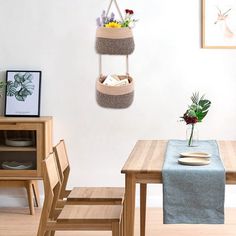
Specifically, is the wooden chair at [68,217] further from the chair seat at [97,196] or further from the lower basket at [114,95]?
the lower basket at [114,95]

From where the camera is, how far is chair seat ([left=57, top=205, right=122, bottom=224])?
3771mm

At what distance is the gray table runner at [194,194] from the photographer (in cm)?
355

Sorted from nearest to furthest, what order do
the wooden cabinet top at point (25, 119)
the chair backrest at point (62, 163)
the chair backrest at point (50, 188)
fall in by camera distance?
the chair backrest at point (50, 188), the chair backrest at point (62, 163), the wooden cabinet top at point (25, 119)

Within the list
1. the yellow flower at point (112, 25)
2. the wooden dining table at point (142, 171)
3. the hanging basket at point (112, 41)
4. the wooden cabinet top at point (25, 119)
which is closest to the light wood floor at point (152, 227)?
the wooden cabinet top at point (25, 119)

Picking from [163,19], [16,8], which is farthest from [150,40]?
[16,8]

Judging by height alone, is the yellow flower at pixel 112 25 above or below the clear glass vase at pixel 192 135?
above

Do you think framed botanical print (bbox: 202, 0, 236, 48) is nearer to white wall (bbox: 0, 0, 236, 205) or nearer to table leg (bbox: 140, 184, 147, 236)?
white wall (bbox: 0, 0, 236, 205)

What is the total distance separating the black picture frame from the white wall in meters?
0.06

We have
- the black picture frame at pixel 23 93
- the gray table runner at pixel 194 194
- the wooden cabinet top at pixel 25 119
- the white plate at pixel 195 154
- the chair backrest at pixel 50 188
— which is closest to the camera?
the gray table runner at pixel 194 194

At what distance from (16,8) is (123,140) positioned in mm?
1418

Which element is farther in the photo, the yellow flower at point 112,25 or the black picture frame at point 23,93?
the black picture frame at point 23,93

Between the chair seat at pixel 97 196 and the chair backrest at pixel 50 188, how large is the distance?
246 mm

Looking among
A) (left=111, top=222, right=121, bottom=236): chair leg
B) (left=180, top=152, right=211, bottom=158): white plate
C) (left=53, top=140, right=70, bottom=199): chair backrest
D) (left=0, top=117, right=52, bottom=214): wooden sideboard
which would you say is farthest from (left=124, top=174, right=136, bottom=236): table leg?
(left=0, top=117, right=52, bottom=214): wooden sideboard

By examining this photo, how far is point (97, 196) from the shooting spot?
4312 millimetres
